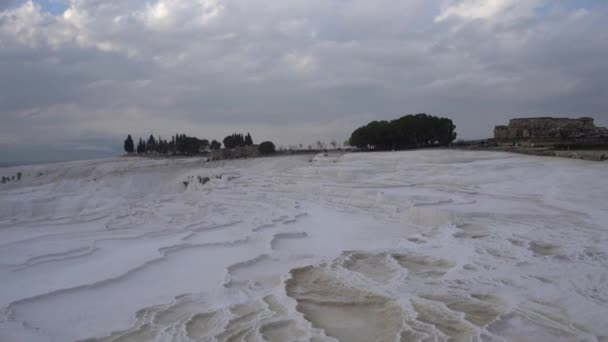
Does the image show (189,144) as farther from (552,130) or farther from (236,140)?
(552,130)

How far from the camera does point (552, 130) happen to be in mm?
32781

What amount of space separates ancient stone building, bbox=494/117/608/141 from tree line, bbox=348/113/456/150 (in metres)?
5.02

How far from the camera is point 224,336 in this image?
3570 millimetres

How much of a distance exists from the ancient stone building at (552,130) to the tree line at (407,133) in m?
5.02

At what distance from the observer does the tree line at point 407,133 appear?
129ft

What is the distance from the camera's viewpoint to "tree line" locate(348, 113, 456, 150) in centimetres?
3931

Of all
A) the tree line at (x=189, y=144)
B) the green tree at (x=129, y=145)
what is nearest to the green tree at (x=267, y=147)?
the tree line at (x=189, y=144)

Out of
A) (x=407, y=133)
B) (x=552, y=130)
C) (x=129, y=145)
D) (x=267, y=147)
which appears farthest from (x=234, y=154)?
(x=129, y=145)

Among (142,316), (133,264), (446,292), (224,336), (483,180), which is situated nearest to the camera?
(224,336)

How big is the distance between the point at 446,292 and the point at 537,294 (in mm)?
797

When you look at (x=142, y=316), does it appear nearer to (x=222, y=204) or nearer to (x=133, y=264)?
(x=133, y=264)

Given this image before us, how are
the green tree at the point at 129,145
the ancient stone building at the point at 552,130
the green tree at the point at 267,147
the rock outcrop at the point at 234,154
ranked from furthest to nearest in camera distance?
the green tree at the point at 129,145 < the green tree at the point at 267,147 < the rock outcrop at the point at 234,154 < the ancient stone building at the point at 552,130

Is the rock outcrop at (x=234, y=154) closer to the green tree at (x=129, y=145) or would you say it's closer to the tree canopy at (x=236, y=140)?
the tree canopy at (x=236, y=140)

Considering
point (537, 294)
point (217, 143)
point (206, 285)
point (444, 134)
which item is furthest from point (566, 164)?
point (217, 143)
